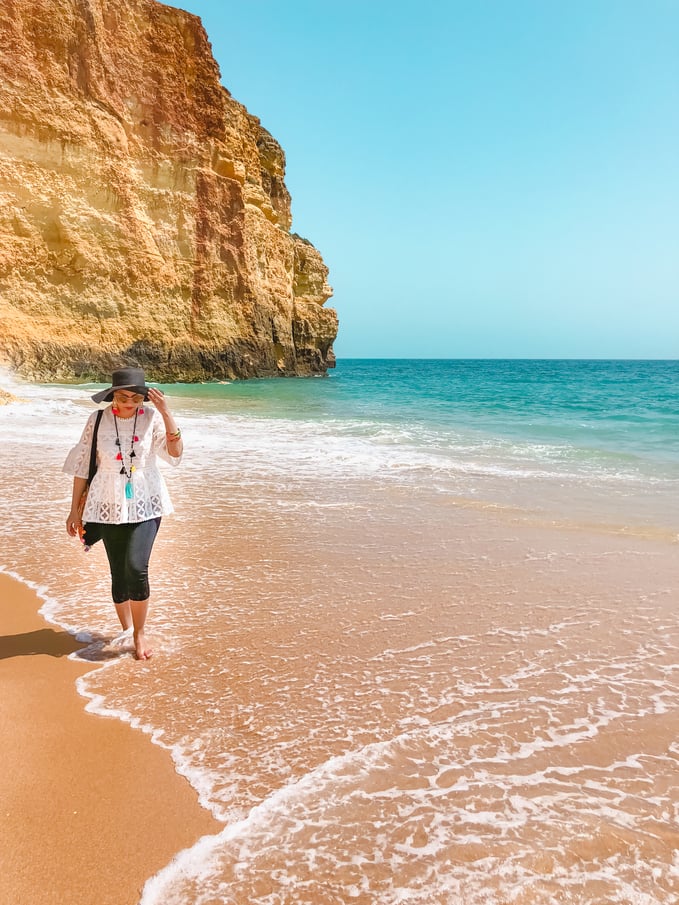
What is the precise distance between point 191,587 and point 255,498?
2771 millimetres

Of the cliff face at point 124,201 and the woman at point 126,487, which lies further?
the cliff face at point 124,201

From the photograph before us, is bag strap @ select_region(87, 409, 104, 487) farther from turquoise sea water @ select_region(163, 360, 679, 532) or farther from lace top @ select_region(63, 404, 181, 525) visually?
turquoise sea water @ select_region(163, 360, 679, 532)

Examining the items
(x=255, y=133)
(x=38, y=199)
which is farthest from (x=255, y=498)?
(x=255, y=133)

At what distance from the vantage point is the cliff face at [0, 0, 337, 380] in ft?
87.5

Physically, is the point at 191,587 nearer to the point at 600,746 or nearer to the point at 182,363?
the point at 600,746

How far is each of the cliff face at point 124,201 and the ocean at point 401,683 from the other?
919 inches

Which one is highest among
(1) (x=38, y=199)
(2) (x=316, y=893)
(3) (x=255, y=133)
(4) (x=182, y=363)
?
(3) (x=255, y=133)

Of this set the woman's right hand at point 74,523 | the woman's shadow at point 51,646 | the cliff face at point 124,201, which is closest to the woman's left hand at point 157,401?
the woman's right hand at point 74,523

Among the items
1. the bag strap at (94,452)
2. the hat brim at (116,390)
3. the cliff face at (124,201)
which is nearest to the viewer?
the hat brim at (116,390)

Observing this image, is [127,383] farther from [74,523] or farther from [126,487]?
[74,523]

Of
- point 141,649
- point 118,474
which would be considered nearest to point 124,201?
point 118,474

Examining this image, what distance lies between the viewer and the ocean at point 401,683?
1952mm

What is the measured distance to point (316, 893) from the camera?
6.02 feet

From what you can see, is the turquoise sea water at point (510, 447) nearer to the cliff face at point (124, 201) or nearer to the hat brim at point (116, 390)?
the hat brim at point (116, 390)
